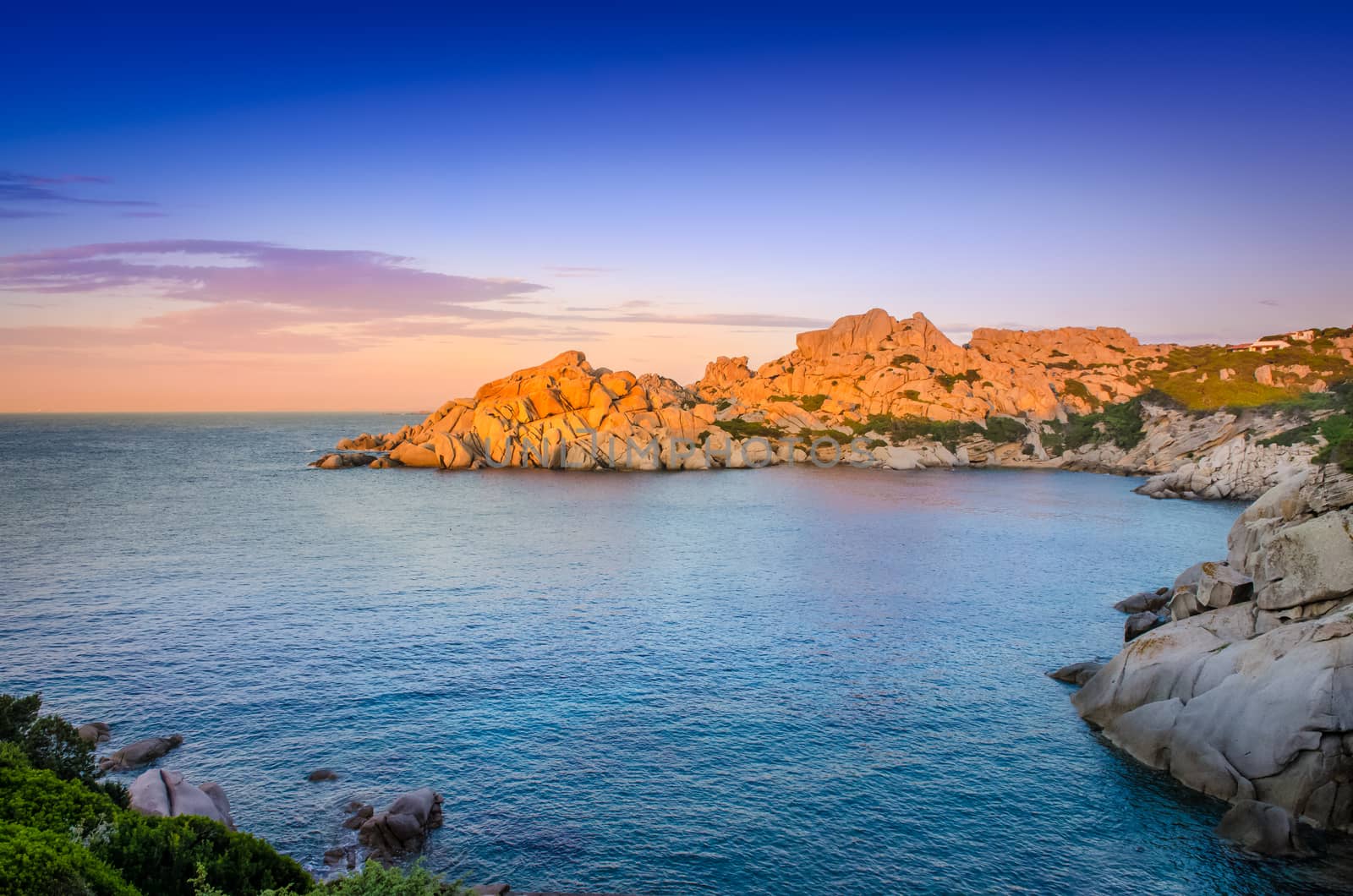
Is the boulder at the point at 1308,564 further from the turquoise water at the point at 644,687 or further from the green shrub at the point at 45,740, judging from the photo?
the green shrub at the point at 45,740

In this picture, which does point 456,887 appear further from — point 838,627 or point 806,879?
point 838,627

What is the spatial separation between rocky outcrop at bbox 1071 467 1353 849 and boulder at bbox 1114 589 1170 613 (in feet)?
50.0

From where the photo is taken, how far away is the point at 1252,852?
2698 centimetres

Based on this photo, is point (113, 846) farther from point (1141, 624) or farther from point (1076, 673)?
point (1141, 624)

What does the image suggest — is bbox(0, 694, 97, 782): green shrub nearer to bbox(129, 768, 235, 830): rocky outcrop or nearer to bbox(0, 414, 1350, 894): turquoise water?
bbox(129, 768, 235, 830): rocky outcrop

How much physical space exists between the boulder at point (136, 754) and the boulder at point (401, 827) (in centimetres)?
1134

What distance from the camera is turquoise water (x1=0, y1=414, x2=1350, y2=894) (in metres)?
27.6

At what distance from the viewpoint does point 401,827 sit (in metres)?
27.5

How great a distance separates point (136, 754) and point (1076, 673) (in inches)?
1775

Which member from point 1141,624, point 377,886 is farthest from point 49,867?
point 1141,624

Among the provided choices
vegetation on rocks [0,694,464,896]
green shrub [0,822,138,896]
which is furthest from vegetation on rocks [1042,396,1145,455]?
green shrub [0,822,138,896]

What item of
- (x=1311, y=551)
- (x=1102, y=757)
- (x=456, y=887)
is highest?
(x=1311, y=551)

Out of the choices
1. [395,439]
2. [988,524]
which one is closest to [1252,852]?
[988,524]

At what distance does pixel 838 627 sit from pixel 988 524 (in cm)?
5171
